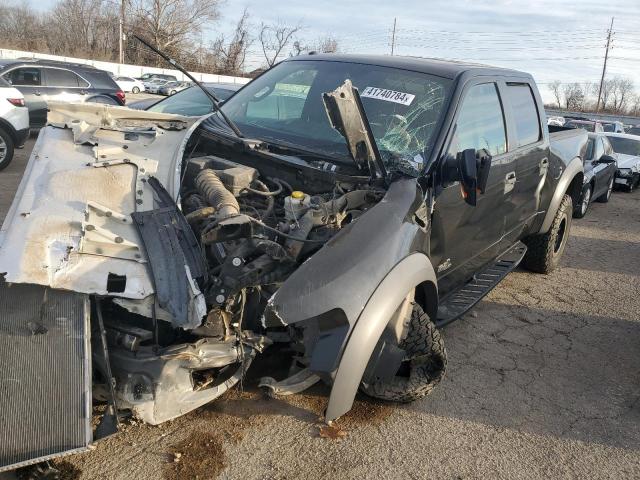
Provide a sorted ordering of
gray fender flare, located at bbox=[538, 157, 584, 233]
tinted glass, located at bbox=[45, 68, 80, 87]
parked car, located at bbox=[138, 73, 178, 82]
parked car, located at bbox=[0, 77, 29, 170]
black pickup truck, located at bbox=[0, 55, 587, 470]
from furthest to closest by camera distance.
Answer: parked car, located at bbox=[138, 73, 178, 82] < tinted glass, located at bbox=[45, 68, 80, 87] < parked car, located at bbox=[0, 77, 29, 170] < gray fender flare, located at bbox=[538, 157, 584, 233] < black pickup truck, located at bbox=[0, 55, 587, 470]

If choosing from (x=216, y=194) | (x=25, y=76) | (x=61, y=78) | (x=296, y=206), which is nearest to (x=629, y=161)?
(x=296, y=206)

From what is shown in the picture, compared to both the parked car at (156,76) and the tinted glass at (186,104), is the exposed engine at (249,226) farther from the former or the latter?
the parked car at (156,76)

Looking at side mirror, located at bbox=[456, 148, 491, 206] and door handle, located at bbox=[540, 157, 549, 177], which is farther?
door handle, located at bbox=[540, 157, 549, 177]

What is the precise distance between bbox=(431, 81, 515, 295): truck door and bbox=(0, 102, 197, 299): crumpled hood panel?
5.43 feet

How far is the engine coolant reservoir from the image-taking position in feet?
9.44

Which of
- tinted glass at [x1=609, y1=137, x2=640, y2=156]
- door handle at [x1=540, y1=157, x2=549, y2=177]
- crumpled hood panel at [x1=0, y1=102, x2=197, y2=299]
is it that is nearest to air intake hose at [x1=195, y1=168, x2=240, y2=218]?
crumpled hood panel at [x1=0, y1=102, x2=197, y2=299]

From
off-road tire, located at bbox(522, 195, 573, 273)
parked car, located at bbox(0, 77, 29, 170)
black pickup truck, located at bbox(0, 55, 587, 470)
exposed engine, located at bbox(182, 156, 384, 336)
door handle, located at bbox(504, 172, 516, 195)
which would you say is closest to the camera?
black pickup truck, located at bbox(0, 55, 587, 470)

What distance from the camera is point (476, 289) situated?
163 inches

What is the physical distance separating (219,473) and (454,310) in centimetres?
190

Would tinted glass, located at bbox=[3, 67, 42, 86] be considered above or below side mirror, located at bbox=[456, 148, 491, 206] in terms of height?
above

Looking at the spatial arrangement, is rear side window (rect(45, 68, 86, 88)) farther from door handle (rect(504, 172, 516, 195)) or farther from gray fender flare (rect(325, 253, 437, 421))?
gray fender flare (rect(325, 253, 437, 421))

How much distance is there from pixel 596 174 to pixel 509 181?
651cm

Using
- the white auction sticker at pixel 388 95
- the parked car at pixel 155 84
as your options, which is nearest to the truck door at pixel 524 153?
the white auction sticker at pixel 388 95

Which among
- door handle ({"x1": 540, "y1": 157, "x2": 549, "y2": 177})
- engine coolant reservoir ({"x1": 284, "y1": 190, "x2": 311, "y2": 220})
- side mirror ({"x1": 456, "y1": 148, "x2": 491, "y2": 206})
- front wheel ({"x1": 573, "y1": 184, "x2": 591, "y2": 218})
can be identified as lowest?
front wheel ({"x1": 573, "y1": 184, "x2": 591, "y2": 218})
